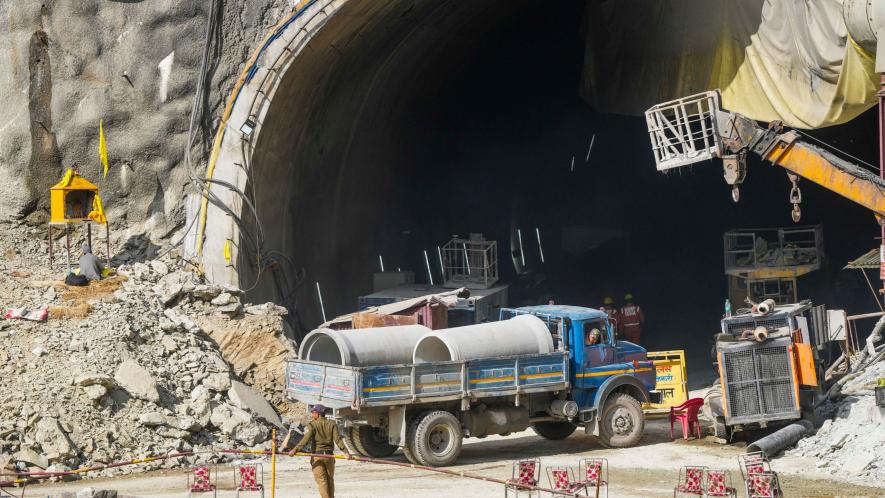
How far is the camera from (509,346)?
1928 centimetres

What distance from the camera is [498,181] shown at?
40.7m

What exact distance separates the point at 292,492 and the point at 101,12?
1516 cm

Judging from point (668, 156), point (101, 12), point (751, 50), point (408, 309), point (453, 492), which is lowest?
point (453, 492)

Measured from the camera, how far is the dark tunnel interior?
2780cm

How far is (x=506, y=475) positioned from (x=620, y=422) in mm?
3110

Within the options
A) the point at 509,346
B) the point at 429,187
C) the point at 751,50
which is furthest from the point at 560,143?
the point at 509,346

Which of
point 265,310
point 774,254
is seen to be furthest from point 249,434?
point 774,254

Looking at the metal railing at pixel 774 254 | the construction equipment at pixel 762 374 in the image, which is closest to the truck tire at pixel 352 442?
the construction equipment at pixel 762 374

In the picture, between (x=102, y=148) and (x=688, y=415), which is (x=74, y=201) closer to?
(x=102, y=148)

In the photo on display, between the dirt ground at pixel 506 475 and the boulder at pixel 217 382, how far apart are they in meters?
2.13

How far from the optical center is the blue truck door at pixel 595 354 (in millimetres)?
19828

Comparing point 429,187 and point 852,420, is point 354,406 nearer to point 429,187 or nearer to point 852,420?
point 852,420

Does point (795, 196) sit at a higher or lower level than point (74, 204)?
lower

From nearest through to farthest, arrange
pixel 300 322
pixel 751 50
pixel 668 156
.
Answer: pixel 668 156 → pixel 751 50 → pixel 300 322
